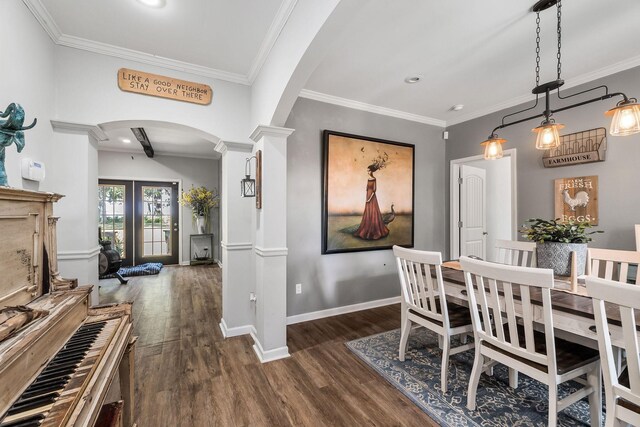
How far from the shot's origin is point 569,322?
1.46 metres

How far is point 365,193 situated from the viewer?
3.50 meters

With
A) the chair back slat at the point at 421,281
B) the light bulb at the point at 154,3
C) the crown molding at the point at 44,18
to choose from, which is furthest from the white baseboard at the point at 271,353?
the crown molding at the point at 44,18

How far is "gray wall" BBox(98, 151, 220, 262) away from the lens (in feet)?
19.4

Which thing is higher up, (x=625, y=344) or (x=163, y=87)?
(x=163, y=87)

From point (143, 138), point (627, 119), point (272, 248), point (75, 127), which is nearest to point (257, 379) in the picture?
point (272, 248)

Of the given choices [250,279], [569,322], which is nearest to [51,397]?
[250,279]

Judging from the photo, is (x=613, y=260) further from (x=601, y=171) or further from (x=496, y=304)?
(x=496, y=304)

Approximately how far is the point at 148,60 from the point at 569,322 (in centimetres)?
361

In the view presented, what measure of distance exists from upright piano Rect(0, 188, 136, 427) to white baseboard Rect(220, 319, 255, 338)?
1294mm

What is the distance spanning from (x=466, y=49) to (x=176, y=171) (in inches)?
247

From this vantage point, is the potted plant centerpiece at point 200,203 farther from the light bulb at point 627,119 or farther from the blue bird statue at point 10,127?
the light bulb at point 627,119

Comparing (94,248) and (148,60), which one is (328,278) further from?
(148,60)

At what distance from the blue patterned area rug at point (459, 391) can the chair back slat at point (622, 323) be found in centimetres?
71

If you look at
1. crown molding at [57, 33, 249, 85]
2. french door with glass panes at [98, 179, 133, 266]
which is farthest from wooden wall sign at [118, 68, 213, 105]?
french door with glass panes at [98, 179, 133, 266]
